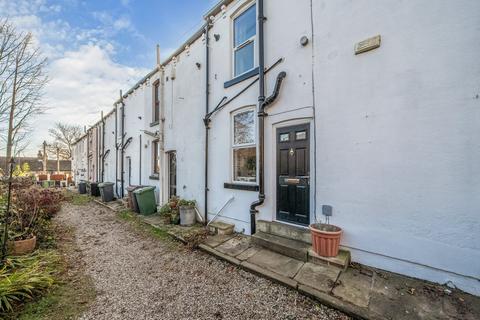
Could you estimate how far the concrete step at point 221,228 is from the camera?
5.04 metres

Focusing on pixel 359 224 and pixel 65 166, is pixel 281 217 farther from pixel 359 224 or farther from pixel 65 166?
pixel 65 166

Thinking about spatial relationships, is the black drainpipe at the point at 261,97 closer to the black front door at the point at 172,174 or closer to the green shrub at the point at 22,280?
the green shrub at the point at 22,280

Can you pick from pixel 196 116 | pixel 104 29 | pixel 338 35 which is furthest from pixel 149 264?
pixel 104 29

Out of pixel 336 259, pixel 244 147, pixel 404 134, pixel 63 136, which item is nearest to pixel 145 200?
pixel 244 147

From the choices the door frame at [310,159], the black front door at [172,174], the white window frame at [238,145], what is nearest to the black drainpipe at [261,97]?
the door frame at [310,159]

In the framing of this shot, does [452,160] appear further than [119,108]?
No

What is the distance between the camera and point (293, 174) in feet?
13.9

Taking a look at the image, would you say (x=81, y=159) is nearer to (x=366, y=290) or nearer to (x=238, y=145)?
(x=238, y=145)

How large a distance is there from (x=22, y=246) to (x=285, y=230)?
532cm

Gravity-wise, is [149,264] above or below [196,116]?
below

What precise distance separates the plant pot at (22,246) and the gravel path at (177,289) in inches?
36.0

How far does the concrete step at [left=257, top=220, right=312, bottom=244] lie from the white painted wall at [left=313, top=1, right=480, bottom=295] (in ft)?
2.19

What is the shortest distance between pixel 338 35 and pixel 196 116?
14.6ft

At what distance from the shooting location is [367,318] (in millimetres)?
2289
